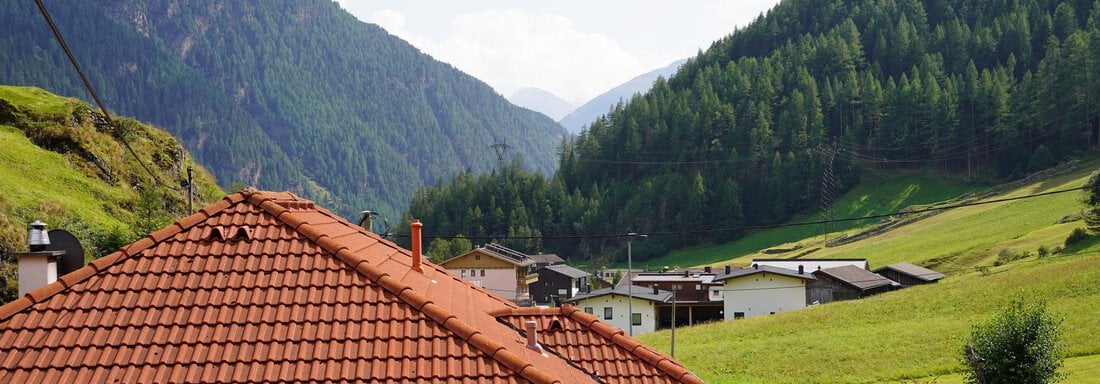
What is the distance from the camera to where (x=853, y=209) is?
124 meters

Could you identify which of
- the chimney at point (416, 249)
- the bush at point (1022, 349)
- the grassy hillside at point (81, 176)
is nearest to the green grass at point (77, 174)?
the grassy hillside at point (81, 176)

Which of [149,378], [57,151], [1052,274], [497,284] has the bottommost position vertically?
[497,284]

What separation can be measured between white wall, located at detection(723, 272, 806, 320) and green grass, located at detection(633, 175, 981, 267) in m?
43.7

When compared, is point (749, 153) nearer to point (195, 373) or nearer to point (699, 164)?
point (699, 164)

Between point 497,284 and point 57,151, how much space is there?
59.1 m

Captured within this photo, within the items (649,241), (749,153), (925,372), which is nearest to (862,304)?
(925,372)

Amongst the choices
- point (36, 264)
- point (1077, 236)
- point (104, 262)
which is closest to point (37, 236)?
point (36, 264)

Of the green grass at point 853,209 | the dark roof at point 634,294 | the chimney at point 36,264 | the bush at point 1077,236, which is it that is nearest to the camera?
the chimney at point 36,264

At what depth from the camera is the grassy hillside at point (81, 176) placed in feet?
92.3

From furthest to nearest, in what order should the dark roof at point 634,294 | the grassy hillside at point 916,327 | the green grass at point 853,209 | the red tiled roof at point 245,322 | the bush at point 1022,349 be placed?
the green grass at point 853,209 < the dark roof at point 634,294 < the grassy hillside at point 916,327 < the bush at point 1022,349 < the red tiled roof at point 245,322

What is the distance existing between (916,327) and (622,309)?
95.7ft

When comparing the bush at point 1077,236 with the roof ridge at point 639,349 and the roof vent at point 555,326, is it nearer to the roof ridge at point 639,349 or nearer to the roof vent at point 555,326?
the roof ridge at point 639,349

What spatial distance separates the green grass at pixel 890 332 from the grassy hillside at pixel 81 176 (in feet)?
83.7

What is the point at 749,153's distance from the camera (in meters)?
154
